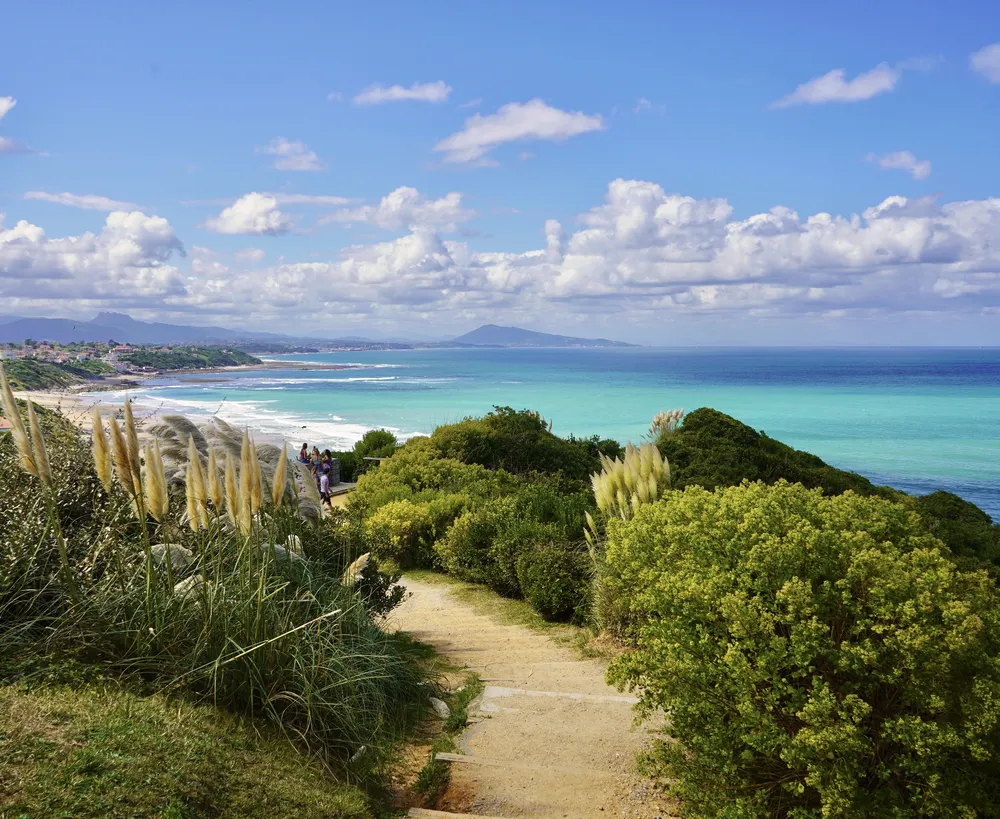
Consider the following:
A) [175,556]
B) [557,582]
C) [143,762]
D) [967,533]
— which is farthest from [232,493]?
[967,533]

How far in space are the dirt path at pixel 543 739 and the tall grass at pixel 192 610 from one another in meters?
0.71

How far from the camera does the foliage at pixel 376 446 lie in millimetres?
23391

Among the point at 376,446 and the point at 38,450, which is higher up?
the point at 38,450

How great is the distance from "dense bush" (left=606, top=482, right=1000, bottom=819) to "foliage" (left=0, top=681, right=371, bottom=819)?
1.89 meters

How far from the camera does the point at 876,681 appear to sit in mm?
3715

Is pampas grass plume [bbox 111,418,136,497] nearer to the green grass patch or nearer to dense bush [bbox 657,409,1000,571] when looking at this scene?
the green grass patch

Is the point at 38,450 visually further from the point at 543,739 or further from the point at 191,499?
the point at 543,739

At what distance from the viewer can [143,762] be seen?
3.50 meters

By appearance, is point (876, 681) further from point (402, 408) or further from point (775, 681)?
point (402, 408)

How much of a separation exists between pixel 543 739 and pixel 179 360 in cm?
11831

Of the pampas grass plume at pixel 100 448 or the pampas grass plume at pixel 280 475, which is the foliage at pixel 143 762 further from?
the pampas grass plume at pixel 280 475

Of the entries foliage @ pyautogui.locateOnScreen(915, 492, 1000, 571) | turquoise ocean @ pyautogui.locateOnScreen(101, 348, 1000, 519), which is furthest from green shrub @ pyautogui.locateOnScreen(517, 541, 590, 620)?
turquoise ocean @ pyautogui.locateOnScreen(101, 348, 1000, 519)

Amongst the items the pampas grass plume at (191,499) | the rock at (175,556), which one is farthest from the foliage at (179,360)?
the pampas grass plume at (191,499)

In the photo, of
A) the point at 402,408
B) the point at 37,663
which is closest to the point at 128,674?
the point at 37,663
